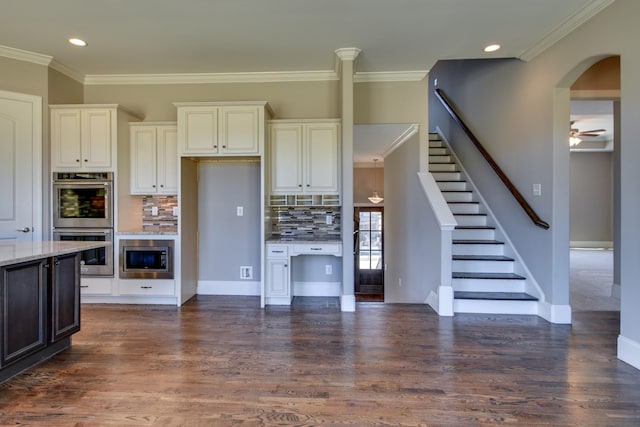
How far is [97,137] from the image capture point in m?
3.85

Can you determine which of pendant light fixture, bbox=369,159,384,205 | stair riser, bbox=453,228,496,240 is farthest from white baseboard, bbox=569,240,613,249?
stair riser, bbox=453,228,496,240

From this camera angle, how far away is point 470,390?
213 centimetres

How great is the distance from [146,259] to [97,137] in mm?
1501

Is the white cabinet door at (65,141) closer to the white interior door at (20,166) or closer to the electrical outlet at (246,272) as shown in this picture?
the white interior door at (20,166)

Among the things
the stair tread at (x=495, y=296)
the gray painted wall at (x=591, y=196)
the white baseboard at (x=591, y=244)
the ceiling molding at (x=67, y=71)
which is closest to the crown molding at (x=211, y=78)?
the ceiling molding at (x=67, y=71)

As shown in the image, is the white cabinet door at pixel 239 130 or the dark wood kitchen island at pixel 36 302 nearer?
the dark wood kitchen island at pixel 36 302

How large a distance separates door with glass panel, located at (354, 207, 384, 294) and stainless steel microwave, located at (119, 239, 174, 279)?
4.90 metres

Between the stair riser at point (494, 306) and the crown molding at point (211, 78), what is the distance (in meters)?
3.07

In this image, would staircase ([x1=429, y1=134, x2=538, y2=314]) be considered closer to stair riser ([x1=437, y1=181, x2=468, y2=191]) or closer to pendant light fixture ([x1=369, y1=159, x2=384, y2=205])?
stair riser ([x1=437, y1=181, x2=468, y2=191])

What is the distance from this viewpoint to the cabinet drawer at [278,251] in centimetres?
386

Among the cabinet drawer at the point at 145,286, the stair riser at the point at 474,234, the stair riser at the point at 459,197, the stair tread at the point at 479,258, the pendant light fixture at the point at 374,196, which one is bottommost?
the cabinet drawer at the point at 145,286

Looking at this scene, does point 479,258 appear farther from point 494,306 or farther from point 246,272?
point 246,272

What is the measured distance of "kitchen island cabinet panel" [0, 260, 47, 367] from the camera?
2111 mm

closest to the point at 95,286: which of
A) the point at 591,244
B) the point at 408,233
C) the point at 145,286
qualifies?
the point at 145,286
